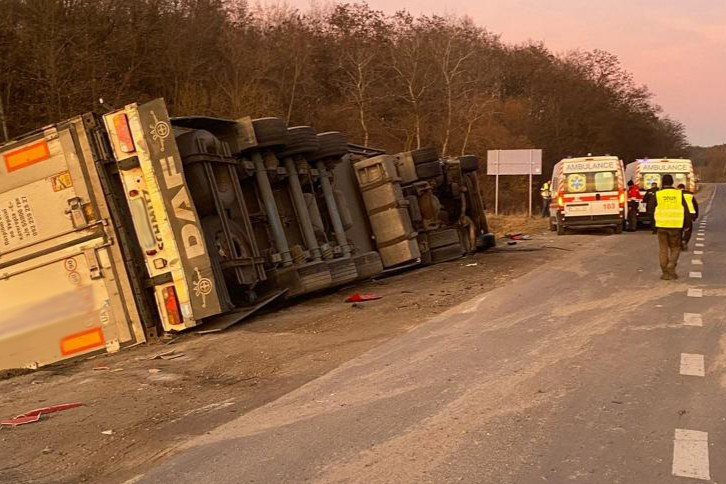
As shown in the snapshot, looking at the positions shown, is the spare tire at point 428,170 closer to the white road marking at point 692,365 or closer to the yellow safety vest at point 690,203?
the yellow safety vest at point 690,203

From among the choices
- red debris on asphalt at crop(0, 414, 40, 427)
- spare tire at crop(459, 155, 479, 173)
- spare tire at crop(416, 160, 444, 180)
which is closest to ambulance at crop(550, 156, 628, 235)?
spare tire at crop(459, 155, 479, 173)

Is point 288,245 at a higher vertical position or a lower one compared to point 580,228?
higher

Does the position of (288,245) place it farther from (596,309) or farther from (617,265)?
(617,265)

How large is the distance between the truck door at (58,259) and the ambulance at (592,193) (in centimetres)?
1499

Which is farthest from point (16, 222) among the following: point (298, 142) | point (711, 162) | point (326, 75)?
point (711, 162)

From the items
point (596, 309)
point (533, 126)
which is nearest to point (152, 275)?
point (596, 309)

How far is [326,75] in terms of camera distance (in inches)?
1470

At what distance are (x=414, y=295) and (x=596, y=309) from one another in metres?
2.56

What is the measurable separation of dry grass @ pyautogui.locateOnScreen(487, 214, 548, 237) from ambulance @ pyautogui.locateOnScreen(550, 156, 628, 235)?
8.59 ft

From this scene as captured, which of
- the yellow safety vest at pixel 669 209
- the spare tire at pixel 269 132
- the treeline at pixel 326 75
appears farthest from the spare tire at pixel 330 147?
the treeline at pixel 326 75

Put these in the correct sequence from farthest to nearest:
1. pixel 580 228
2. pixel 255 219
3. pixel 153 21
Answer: pixel 153 21 < pixel 580 228 < pixel 255 219

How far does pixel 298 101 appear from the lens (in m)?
34.3

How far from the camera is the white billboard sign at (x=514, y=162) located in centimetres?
2833

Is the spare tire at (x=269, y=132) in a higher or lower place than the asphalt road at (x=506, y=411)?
higher
